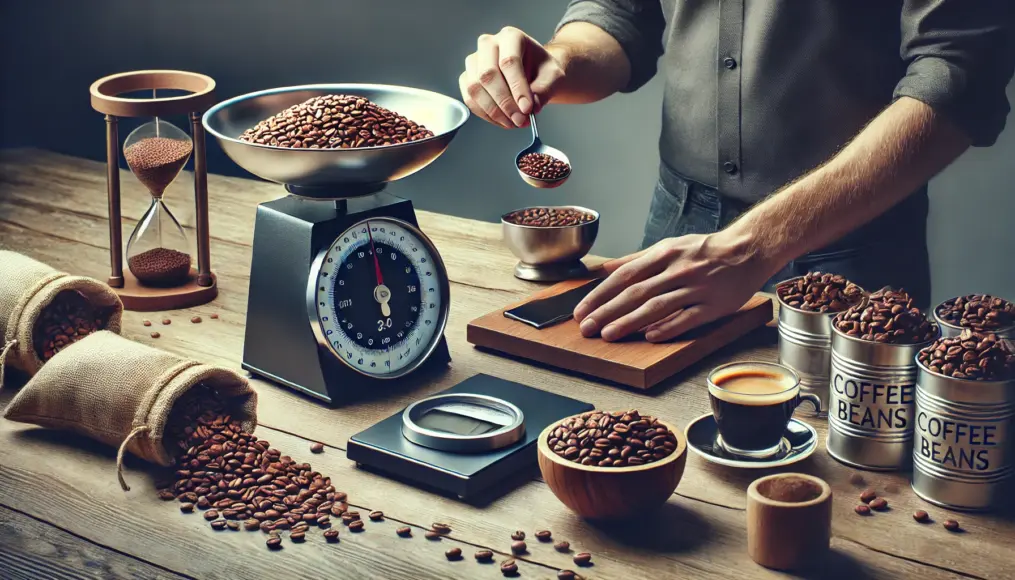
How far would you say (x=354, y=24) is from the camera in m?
4.05

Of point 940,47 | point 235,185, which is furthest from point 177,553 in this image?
point 235,185

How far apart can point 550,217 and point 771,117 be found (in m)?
0.49

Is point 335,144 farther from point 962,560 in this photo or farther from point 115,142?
point 962,560

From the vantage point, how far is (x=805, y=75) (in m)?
2.16

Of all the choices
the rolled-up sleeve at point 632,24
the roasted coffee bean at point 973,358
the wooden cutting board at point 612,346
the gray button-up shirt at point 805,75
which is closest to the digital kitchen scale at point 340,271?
the wooden cutting board at point 612,346

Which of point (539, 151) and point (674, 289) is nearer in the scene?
point (674, 289)

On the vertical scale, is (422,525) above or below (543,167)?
below

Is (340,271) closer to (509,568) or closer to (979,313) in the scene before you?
(509,568)

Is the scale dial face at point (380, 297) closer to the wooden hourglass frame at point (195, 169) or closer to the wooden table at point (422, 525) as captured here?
the wooden table at point (422, 525)

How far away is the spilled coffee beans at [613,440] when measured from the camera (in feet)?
4.07

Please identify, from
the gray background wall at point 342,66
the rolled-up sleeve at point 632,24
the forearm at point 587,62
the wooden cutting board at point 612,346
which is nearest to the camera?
the wooden cutting board at point 612,346

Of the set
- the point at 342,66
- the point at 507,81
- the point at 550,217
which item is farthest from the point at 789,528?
the point at 342,66

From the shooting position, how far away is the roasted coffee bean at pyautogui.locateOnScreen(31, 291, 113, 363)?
1691mm

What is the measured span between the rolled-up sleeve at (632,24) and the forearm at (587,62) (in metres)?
0.02
